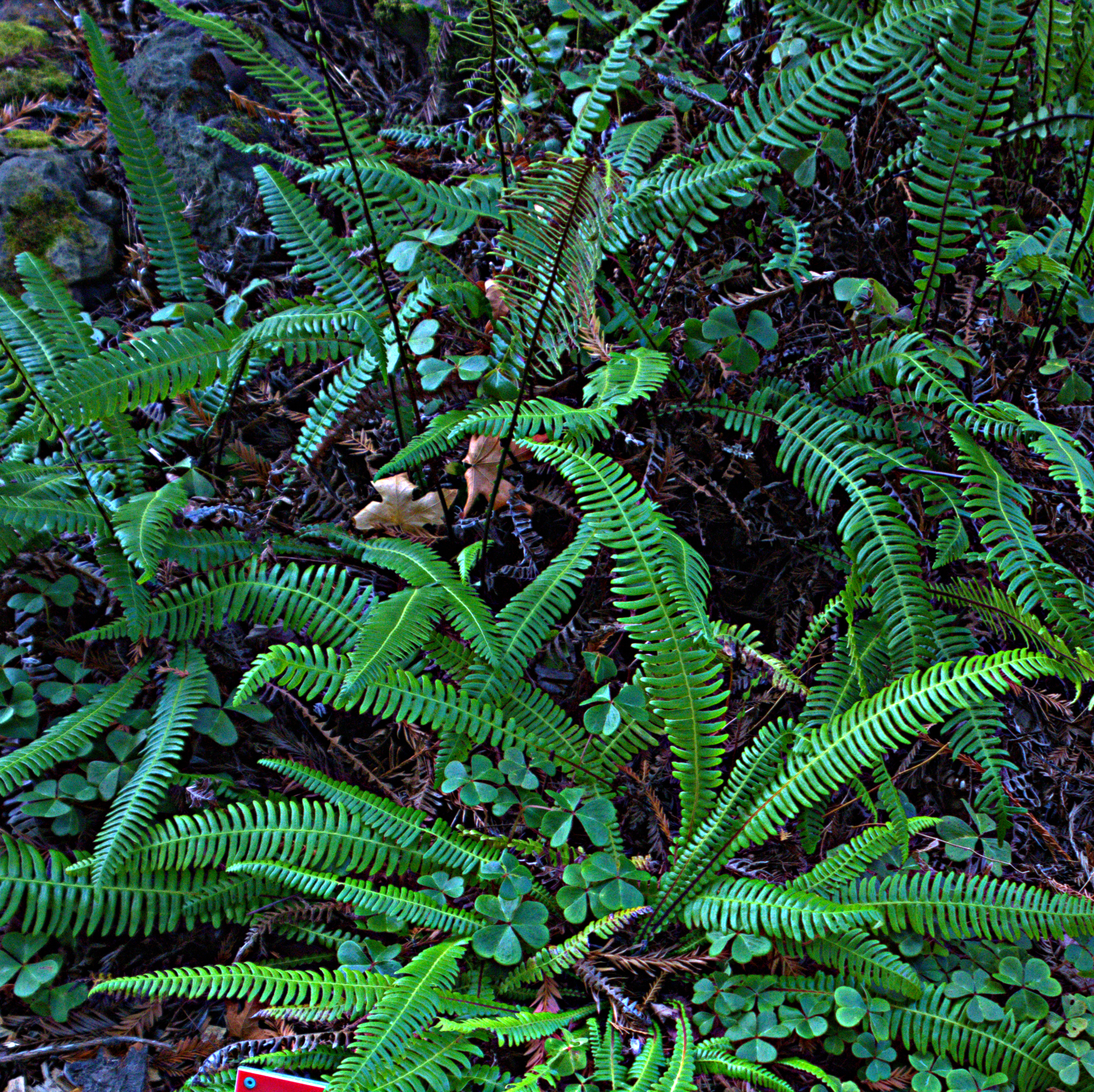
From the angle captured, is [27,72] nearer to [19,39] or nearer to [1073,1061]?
[19,39]

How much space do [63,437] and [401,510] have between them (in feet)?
3.33

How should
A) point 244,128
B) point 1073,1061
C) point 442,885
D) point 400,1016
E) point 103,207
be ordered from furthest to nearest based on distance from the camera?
point 244,128 < point 103,207 < point 442,885 < point 1073,1061 < point 400,1016

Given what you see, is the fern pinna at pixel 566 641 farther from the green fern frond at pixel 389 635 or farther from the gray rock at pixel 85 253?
the gray rock at pixel 85 253

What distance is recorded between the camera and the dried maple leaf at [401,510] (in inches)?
107

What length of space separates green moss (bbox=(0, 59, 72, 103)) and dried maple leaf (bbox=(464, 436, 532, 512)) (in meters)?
2.90

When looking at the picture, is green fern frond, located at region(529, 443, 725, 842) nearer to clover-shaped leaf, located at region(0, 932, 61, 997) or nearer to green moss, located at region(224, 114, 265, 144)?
clover-shaped leaf, located at region(0, 932, 61, 997)

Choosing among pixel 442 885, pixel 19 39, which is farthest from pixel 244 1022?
pixel 19 39

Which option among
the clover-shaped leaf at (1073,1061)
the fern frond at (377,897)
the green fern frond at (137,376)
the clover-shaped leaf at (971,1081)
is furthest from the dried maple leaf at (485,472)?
the clover-shaped leaf at (1073,1061)

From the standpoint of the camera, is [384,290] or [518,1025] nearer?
[518,1025]

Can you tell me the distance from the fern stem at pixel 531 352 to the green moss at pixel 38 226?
2138 millimetres

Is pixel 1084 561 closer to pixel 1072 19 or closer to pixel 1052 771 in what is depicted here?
pixel 1052 771

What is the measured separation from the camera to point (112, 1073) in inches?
77.0

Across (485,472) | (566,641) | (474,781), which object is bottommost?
(474,781)

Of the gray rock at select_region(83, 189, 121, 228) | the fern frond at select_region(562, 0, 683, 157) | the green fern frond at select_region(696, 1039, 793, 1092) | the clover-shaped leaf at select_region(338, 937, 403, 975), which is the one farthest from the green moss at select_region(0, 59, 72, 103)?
the green fern frond at select_region(696, 1039, 793, 1092)
